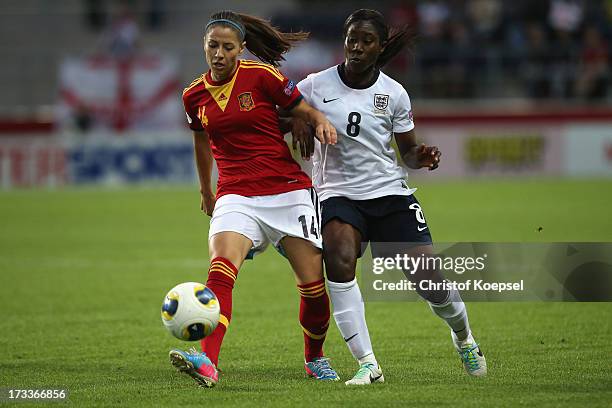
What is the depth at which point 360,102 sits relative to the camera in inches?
252

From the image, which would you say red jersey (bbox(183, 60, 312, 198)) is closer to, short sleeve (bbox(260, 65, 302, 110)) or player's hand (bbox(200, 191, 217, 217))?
short sleeve (bbox(260, 65, 302, 110))

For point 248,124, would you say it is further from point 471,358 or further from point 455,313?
point 471,358

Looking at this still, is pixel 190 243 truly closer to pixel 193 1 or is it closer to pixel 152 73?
pixel 152 73

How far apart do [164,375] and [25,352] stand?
141 centimetres

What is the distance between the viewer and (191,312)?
227 inches

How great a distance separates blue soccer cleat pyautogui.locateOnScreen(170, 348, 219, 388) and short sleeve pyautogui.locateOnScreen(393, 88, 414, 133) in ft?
5.82

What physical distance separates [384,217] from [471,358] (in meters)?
0.96

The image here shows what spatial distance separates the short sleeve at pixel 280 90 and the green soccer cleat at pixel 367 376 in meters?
1.51

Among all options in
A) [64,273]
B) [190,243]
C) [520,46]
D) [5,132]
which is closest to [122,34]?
[5,132]

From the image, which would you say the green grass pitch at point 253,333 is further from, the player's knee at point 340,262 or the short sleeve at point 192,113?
the short sleeve at point 192,113

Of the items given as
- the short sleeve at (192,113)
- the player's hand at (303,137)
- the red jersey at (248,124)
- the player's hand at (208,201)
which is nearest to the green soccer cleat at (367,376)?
the red jersey at (248,124)

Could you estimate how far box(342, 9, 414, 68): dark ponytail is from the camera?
20.8ft

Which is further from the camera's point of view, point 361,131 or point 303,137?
point 361,131

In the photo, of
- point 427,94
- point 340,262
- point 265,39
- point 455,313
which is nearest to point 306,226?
point 340,262
